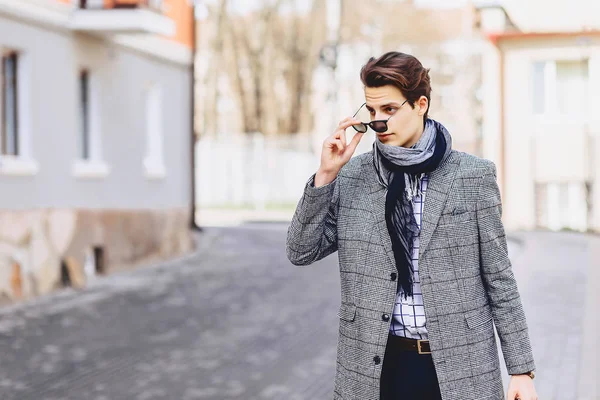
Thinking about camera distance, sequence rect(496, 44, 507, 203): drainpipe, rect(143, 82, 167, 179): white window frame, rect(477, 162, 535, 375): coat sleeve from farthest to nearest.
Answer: rect(496, 44, 507, 203): drainpipe → rect(143, 82, 167, 179): white window frame → rect(477, 162, 535, 375): coat sleeve

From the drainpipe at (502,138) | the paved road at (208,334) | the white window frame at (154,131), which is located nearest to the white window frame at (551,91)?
the drainpipe at (502,138)

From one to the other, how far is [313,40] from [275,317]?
2877cm

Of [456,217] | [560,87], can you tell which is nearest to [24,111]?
[456,217]

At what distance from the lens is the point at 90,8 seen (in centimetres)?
1552

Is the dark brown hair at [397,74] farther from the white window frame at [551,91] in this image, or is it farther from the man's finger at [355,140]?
the white window frame at [551,91]

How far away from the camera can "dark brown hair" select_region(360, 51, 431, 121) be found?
10.4 feet

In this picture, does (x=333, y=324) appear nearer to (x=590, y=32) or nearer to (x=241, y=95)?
(x=590, y=32)

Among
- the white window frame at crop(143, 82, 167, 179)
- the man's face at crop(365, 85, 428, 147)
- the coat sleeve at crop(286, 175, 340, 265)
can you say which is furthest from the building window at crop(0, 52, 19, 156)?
the man's face at crop(365, 85, 428, 147)

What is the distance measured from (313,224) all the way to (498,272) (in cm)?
55

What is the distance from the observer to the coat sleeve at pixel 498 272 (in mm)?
3277

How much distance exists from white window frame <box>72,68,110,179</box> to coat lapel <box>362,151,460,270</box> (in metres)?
13.0

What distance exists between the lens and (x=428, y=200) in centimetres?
327

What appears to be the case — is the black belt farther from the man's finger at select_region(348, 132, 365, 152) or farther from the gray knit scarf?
the man's finger at select_region(348, 132, 365, 152)

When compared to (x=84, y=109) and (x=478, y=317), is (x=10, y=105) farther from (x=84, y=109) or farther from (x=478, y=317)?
(x=478, y=317)
